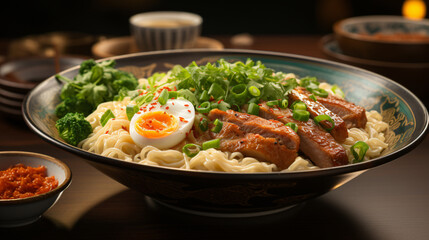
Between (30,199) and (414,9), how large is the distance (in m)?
7.19

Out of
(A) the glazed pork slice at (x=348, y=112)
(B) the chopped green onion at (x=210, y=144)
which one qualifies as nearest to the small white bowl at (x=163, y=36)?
(A) the glazed pork slice at (x=348, y=112)

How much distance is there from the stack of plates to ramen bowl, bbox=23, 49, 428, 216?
53 centimetres

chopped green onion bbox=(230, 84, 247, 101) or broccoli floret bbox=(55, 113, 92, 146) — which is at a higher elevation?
chopped green onion bbox=(230, 84, 247, 101)

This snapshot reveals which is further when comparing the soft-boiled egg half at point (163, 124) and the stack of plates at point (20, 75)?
the stack of plates at point (20, 75)

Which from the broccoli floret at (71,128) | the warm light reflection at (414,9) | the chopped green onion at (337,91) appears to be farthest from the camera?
the warm light reflection at (414,9)

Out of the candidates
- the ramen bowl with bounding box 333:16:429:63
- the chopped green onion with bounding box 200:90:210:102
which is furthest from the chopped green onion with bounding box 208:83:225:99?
the ramen bowl with bounding box 333:16:429:63

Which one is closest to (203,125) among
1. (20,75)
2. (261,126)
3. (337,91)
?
(261,126)

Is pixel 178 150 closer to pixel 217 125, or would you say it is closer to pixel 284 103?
pixel 217 125

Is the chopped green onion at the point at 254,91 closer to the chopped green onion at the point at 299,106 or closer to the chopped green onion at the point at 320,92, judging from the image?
the chopped green onion at the point at 299,106

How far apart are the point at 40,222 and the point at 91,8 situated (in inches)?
254

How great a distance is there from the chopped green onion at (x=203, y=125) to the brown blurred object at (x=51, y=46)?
8.42 ft

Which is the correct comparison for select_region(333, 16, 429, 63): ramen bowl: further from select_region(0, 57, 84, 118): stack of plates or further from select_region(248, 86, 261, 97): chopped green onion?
select_region(0, 57, 84, 118): stack of plates

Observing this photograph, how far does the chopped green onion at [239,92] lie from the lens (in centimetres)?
262

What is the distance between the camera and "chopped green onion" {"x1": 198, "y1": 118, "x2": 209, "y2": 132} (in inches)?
99.6
